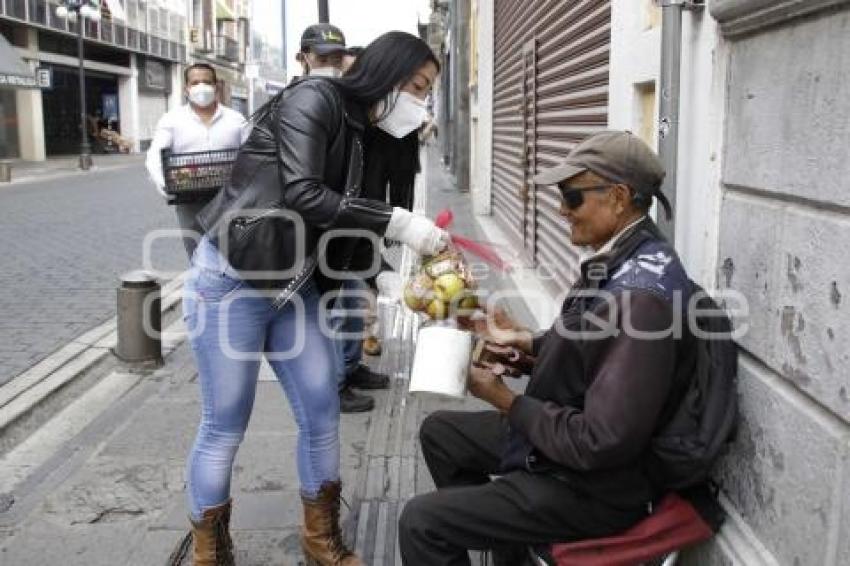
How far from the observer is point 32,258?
382 inches

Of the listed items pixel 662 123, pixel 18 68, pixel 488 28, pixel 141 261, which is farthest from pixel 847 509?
pixel 18 68

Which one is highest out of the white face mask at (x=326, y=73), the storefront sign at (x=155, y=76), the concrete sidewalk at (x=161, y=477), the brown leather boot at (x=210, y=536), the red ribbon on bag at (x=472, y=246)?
the storefront sign at (x=155, y=76)

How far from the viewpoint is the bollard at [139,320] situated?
5664mm

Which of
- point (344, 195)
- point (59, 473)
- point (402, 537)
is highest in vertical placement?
point (344, 195)

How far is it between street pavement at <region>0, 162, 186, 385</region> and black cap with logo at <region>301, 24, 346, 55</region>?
8.95 feet

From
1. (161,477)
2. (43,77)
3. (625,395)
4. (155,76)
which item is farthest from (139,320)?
(155,76)

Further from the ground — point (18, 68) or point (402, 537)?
point (18, 68)

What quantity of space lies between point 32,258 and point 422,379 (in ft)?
28.4

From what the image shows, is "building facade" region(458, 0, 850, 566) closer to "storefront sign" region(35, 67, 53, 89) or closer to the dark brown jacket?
the dark brown jacket

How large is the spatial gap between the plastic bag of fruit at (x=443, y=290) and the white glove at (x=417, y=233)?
4 centimetres

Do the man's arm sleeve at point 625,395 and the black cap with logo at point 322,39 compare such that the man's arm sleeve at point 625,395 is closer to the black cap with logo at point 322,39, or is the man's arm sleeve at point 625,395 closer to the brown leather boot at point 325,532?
the brown leather boot at point 325,532

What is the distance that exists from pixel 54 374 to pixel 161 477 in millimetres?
1869

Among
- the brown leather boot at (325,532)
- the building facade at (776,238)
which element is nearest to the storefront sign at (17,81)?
the brown leather boot at (325,532)

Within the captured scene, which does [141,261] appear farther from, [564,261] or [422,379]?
[422,379]
